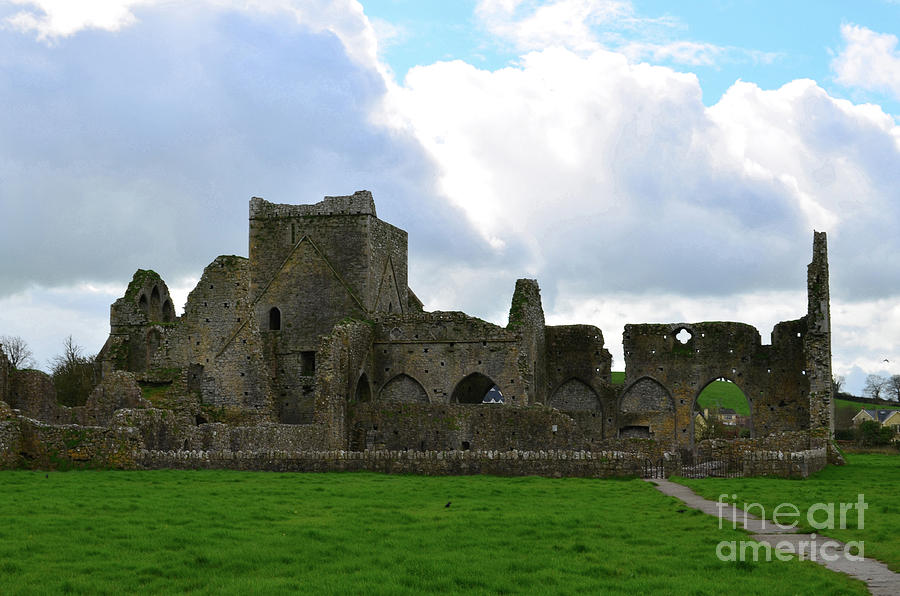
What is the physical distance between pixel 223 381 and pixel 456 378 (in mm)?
9781

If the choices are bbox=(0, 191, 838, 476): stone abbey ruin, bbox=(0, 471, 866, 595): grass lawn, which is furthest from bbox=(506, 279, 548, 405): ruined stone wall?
bbox=(0, 471, 866, 595): grass lawn

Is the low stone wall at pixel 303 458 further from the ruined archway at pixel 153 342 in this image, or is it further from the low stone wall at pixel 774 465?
the ruined archway at pixel 153 342

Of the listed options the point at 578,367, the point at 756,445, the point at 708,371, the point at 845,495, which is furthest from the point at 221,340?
the point at 845,495

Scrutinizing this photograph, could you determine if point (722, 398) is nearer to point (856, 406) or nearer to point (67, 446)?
point (856, 406)

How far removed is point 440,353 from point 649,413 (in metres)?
10.3

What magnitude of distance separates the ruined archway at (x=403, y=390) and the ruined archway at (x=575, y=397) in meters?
7.30

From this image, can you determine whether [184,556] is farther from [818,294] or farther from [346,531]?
[818,294]

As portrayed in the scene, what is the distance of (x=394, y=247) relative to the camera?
166ft

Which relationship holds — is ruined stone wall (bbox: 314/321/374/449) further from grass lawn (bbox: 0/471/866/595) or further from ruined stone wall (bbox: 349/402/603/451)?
grass lawn (bbox: 0/471/866/595)

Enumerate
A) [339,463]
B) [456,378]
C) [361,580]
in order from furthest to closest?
[456,378] < [339,463] < [361,580]

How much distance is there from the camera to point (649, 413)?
48.0m

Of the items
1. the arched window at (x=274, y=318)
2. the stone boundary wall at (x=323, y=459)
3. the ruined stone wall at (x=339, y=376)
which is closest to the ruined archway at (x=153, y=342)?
the ruined stone wall at (x=339, y=376)

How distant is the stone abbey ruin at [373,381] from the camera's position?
89.9ft

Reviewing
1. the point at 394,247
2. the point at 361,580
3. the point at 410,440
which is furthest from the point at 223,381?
the point at 361,580
